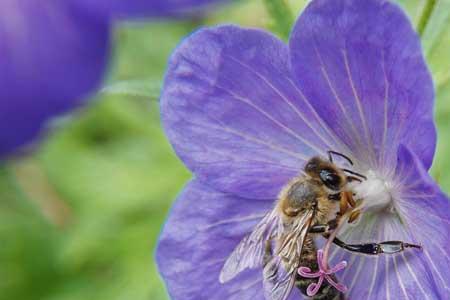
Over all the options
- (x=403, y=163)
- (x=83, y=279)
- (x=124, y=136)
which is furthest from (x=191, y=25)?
(x=403, y=163)

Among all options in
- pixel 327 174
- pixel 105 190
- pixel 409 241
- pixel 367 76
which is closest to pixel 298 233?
pixel 327 174

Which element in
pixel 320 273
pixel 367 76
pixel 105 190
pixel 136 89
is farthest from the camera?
pixel 105 190

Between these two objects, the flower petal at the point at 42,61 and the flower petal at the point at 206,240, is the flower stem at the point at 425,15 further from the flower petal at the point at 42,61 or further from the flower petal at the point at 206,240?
the flower petal at the point at 42,61

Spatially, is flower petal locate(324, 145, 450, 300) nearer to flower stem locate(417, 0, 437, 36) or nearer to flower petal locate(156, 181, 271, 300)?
flower petal locate(156, 181, 271, 300)

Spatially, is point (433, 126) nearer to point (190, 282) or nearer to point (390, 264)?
point (390, 264)

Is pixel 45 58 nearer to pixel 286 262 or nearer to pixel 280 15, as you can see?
pixel 280 15

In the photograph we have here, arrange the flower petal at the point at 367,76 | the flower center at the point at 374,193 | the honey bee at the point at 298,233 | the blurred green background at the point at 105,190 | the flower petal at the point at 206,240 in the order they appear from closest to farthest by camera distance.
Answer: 1. the flower petal at the point at 367,76
2. the honey bee at the point at 298,233
3. the flower center at the point at 374,193
4. the flower petal at the point at 206,240
5. the blurred green background at the point at 105,190

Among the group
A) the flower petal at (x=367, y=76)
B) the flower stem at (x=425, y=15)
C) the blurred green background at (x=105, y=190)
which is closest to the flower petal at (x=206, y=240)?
the flower petal at (x=367, y=76)
